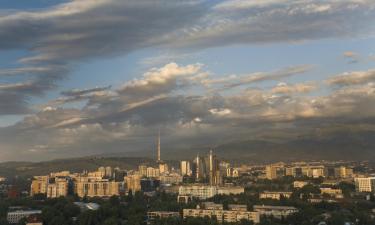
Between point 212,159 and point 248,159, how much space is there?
52872 millimetres

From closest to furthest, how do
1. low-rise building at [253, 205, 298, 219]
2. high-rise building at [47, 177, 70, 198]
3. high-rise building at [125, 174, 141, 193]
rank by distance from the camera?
low-rise building at [253, 205, 298, 219]
high-rise building at [47, 177, 70, 198]
high-rise building at [125, 174, 141, 193]

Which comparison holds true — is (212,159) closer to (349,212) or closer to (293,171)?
(293,171)

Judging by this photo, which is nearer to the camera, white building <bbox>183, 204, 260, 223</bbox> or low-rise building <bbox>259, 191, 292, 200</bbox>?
white building <bbox>183, 204, 260, 223</bbox>

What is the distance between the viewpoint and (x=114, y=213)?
27.1 metres

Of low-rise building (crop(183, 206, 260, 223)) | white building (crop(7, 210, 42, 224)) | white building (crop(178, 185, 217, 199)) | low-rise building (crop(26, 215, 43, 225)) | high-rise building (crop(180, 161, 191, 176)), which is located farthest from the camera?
high-rise building (crop(180, 161, 191, 176))

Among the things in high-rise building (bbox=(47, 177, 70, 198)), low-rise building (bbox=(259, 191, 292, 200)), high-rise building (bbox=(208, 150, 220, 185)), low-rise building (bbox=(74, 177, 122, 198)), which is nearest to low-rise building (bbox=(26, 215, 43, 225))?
low-rise building (bbox=(259, 191, 292, 200))

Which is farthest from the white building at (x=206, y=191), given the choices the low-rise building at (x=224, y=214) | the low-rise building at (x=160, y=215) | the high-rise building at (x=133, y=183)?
the low-rise building at (x=160, y=215)

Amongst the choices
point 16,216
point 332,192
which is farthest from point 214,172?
point 16,216

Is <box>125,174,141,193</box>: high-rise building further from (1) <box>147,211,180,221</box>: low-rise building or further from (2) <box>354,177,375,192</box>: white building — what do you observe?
(1) <box>147,211,180,221</box>: low-rise building

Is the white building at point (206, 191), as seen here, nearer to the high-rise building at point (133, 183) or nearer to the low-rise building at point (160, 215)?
the high-rise building at point (133, 183)

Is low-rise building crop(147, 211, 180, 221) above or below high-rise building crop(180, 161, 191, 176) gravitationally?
below

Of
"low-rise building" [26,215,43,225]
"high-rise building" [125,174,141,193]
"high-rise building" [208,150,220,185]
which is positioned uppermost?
"high-rise building" [208,150,220,185]

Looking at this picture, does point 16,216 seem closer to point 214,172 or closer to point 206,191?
point 206,191

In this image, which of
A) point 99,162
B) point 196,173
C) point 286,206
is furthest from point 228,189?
point 99,162
